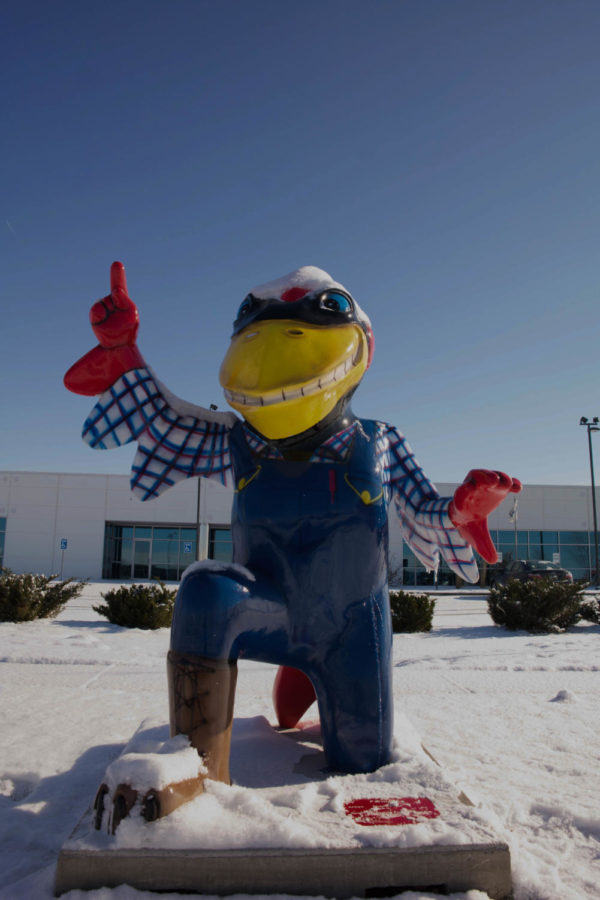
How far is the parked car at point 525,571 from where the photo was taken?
19178 millimetres

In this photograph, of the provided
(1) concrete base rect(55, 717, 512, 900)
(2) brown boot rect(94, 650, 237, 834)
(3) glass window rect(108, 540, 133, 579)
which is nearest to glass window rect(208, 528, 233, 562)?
(3) glass window rect(108, 540, 133, 579)

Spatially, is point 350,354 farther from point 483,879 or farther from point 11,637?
point 11,637

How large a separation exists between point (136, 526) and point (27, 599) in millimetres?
19463

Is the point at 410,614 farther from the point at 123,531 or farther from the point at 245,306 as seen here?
the point at 123,531

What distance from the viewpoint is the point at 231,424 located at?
2.63 meters

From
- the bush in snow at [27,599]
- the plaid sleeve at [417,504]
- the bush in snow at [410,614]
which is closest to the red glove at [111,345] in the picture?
the plaid sleeve at [417,504]

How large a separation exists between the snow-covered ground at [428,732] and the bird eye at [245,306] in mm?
1704

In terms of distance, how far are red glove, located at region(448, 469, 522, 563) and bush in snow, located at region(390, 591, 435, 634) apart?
5960 mm

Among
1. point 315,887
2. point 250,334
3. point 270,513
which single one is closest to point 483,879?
point 315,887

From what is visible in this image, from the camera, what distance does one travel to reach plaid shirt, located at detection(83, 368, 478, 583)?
258 cm

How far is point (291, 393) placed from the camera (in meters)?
2.17

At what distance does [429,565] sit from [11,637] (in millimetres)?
5321

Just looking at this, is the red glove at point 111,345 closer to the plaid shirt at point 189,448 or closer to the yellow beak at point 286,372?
the plaid shirt at point 189,448

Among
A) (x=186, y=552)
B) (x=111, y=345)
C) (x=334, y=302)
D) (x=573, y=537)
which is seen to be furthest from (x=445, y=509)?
(x=573, y=537)
